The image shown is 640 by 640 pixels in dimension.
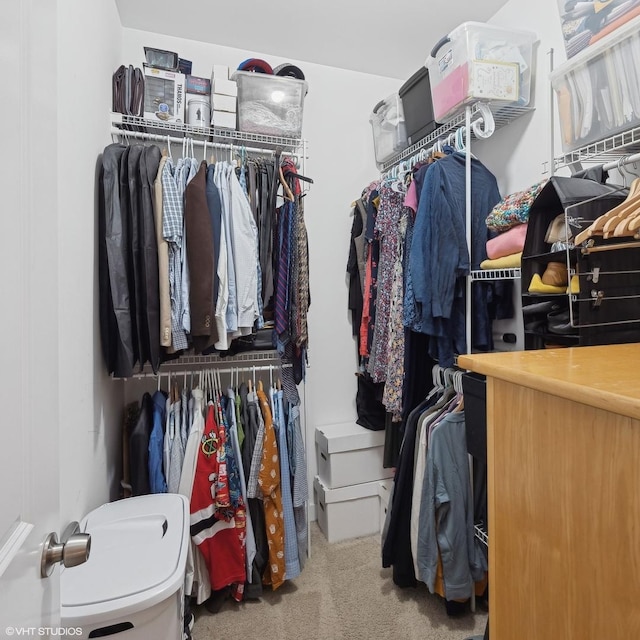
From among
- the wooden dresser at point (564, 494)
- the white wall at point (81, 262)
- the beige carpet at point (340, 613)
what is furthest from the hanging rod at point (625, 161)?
the beige carpet at point (340, 613)

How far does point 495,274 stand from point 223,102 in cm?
143

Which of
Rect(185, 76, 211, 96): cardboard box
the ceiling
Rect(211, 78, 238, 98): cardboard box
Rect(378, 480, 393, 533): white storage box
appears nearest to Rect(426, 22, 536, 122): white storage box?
the ceiling

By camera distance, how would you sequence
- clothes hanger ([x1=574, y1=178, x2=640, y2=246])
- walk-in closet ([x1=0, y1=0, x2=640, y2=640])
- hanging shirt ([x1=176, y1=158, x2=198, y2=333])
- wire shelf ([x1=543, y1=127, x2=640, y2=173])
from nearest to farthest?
walk-in closet ([x1=0, y1=0, x2=640, y2=640])
clothes hanger ([x1=574, y1=178, x2=640, y2=246])
wire shelf ([x1=543, y1=127, x2=640, y2=173])
hanging shirt ([x1=176, y1=158, x2=198, y2=333])

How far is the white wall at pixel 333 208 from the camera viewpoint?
2330 millimetres

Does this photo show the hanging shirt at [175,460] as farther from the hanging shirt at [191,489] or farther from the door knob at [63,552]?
the door knob at [63,552]

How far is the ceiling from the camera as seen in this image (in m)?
1.83

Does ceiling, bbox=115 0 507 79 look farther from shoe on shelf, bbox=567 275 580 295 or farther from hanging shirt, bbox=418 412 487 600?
hanging shirt, bbox=418 412 487 600

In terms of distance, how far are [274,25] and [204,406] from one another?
6.31 feet

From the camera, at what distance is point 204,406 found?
1.72 m

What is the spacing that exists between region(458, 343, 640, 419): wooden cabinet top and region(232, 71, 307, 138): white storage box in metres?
Answer: 1.58

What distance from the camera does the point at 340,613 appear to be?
1.60 meters

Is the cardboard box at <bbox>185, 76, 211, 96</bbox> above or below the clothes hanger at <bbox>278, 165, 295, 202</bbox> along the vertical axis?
above

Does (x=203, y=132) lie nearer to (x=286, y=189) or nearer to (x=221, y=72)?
(x=221, y=72)

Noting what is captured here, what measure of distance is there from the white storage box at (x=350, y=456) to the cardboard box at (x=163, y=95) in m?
1.77
